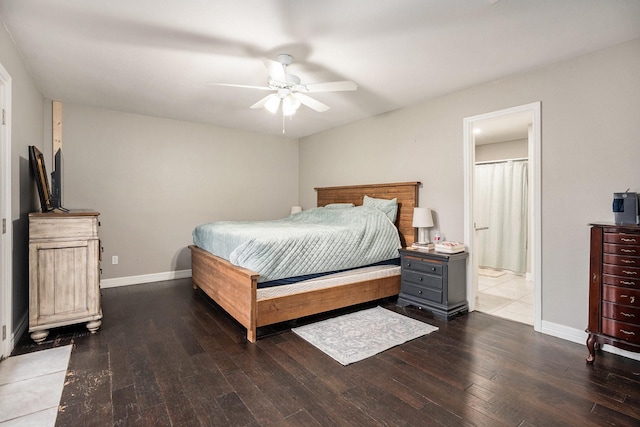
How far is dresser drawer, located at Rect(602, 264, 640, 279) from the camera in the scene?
2.19m

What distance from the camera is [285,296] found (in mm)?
2887

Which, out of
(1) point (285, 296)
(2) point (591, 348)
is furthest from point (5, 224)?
(2) point (591, 348)

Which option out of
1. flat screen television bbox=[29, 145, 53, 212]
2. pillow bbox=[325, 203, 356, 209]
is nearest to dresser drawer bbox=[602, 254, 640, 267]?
pillow bbox=[325, 203, 356, 209]

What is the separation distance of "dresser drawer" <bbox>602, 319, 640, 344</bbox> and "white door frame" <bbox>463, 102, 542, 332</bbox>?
0.66 m

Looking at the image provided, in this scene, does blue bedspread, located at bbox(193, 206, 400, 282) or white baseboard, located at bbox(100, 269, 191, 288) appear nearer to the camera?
blue bedspread, located at bbox(193, 206, 400, 282)

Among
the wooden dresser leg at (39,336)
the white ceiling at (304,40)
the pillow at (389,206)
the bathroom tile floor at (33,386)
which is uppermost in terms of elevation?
the white ceiling at (304,40)

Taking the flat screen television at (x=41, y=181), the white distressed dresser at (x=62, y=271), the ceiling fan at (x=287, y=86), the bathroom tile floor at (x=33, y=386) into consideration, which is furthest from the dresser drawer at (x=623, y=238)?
the flat screen television at (x=41, y=181)

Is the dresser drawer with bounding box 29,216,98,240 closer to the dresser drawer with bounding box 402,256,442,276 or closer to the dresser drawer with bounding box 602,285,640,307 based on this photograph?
the dresser drawer with bounding box 402,256,442,276

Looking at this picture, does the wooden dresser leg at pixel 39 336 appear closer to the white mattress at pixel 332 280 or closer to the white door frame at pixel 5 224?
the white door frame at pixel 5 224

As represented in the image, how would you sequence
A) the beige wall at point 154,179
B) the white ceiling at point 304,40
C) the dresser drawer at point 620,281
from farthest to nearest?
the beige wall at point 154,179, the dresser drawer at point 620,281, the white ceiling at point 304,40

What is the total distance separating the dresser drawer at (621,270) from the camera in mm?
2188

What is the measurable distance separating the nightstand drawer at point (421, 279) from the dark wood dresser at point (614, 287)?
1.24 meters

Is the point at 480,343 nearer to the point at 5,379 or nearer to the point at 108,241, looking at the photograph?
the point at 5,379

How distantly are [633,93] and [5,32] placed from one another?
4868mm
